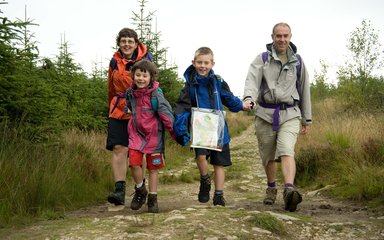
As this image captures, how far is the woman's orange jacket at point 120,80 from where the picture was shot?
5.57 m

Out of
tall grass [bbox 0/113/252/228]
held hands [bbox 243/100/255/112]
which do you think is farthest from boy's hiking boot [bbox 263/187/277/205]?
tall grass [bbox 0/113/252/228]

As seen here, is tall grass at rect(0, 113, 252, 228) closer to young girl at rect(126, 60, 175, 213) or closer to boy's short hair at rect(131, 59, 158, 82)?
young girl at rect(126, 60, 175, 213)

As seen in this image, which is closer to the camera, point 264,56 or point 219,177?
point 219,177

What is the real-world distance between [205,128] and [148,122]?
635 mm

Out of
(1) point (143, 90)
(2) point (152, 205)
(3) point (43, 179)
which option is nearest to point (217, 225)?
(2) point (152, 205)

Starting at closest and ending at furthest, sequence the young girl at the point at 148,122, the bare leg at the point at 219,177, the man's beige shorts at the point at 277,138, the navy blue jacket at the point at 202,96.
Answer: the young girl at the point at 148,122 < the navy blue jacket at the point at 202,96 < the bare leg at the point at 219,177 < the man's beige shorts at the point at 277,138

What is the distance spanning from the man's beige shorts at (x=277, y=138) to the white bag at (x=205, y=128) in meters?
0.81

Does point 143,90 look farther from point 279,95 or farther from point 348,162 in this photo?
point 348,162

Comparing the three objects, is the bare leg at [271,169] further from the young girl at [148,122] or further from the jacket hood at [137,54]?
the jacket hood at [137,54]

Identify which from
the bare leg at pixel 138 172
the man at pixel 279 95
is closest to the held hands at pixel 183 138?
the bare leg at pixel 138 172

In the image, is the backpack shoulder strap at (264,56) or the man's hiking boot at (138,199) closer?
the man's hiking boot at (138,199)

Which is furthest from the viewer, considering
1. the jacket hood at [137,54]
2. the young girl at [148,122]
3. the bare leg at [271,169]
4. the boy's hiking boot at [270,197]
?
the bare leg at [271,169]

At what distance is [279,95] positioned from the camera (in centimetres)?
558

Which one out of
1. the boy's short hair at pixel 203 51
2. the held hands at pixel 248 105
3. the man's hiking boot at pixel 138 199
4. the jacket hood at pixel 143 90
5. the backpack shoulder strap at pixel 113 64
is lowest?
the man's hiking boot at pixel 138 199
